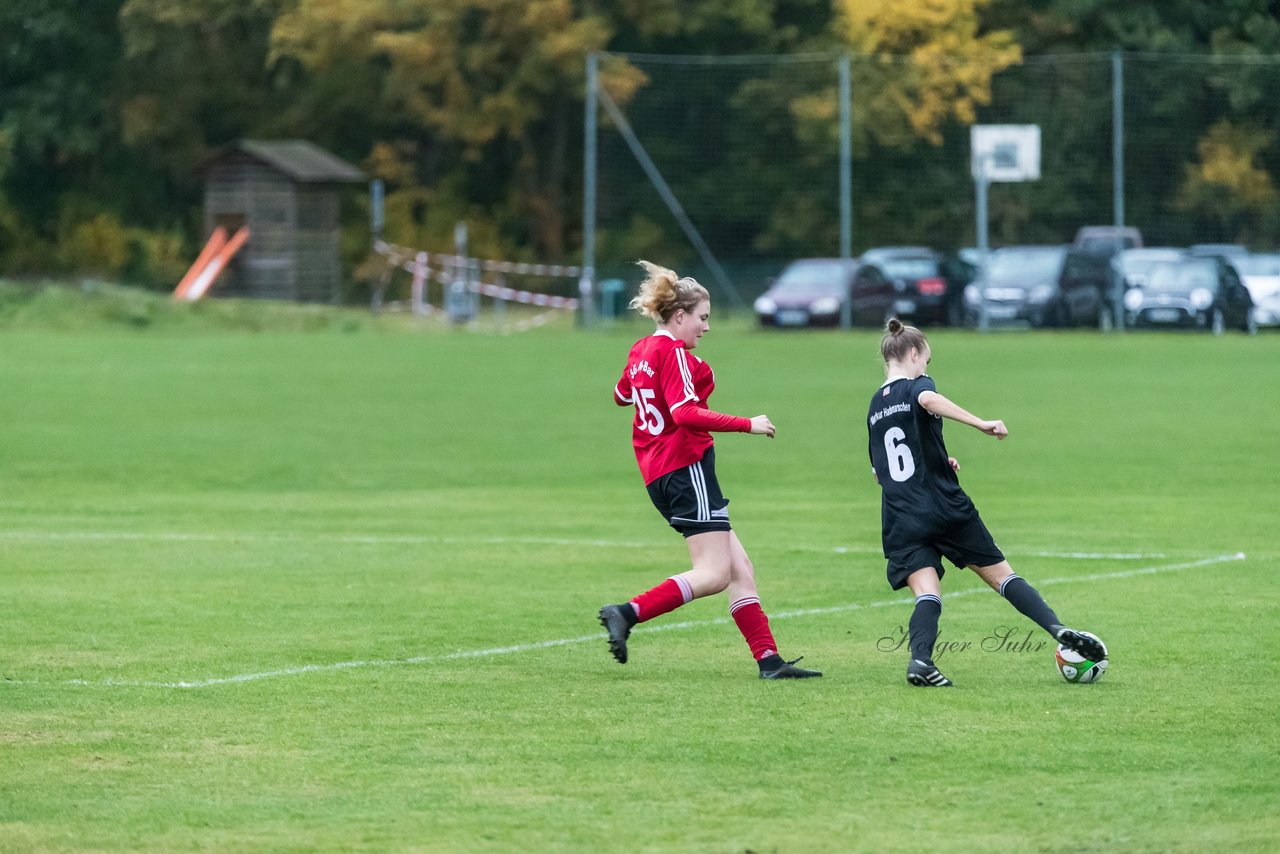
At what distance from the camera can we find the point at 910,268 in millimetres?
42031

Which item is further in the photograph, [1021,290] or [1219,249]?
[1219,249]

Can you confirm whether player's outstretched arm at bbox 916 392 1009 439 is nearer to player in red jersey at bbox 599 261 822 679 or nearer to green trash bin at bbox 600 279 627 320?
player in red jersey at bbox 599 261 822 679

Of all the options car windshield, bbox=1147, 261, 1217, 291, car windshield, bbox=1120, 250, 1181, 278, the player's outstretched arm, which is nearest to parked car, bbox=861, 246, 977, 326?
car windshield, bbox=1120, 250, 1181, 278

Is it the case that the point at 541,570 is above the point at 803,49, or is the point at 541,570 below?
below

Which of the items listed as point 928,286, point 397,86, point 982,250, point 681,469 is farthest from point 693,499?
point 397,86

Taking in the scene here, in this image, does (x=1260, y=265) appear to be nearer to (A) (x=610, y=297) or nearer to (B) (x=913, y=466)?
(A) (x=610, y=297)

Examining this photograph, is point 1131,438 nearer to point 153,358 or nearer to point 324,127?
point 153,358

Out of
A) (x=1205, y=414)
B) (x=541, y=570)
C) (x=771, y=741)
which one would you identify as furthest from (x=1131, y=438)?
(x=771, y=741)

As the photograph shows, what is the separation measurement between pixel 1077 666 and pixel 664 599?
62.9 inches

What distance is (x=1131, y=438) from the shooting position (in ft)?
68.4

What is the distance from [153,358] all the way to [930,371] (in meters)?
12.0

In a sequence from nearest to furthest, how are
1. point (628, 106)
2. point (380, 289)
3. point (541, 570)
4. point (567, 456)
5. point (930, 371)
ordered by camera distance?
1. point (541, 570)
2. point (567, 456)
3. point (930, 371)
4. point (628, 106)
5. point (380, 289)

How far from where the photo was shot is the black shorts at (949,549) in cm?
822

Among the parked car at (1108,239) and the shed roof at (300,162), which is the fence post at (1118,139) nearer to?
the parked car at (1108,239)
